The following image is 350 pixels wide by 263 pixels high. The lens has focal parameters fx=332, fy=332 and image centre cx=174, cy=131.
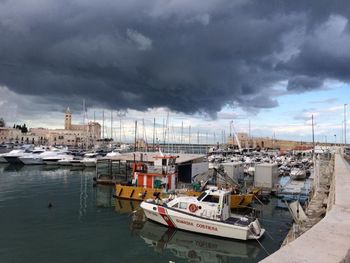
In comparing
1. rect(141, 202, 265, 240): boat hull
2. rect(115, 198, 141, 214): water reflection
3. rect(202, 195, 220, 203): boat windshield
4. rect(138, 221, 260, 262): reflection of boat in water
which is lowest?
rect(138, 221, 260, 262): reflection of boat in water

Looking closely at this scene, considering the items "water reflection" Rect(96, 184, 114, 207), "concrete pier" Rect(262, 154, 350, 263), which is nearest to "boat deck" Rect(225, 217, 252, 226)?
"concrete pier" Rect(262, 154, 350, 263)

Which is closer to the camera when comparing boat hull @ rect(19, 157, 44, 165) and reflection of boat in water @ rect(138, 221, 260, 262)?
reflection of boat in water @ rect(138, 221, 260, 262)

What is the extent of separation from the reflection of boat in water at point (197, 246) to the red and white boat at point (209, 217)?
434 mm

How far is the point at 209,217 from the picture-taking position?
21719 millimetres

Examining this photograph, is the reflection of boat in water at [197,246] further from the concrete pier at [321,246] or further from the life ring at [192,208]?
the concrete pier at [321,246]

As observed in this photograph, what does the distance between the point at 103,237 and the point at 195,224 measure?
19.9 feet

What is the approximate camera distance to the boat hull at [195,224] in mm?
20641

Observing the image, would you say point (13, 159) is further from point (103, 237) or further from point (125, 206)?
point (103, 237)

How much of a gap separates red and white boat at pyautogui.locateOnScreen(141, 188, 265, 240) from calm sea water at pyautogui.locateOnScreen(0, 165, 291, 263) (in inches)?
20.0

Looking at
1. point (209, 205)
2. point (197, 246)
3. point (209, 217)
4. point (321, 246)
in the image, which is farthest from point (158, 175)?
point (321, 246)

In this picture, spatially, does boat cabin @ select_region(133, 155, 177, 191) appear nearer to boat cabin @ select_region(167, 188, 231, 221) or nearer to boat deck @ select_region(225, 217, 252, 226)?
boat cabin @ select_region(167, 188, 231, 221)

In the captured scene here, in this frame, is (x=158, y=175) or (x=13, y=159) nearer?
(x=158, y=175)

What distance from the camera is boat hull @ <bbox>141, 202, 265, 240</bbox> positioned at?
2064 centimetres

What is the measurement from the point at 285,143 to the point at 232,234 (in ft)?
608
